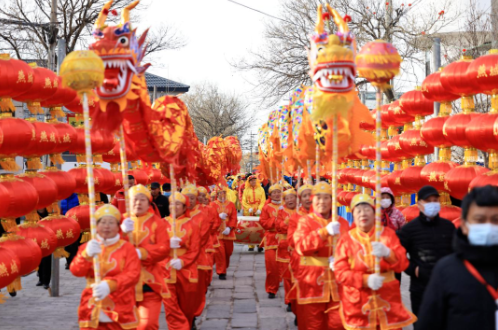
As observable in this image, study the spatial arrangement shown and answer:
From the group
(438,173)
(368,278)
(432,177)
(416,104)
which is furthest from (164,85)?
(368,278)

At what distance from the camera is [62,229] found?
30.2ft

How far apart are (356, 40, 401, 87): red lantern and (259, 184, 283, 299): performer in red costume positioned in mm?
5148

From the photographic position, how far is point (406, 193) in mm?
9859

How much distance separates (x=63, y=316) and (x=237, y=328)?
254 centimetres

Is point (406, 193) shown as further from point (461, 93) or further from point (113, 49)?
point (113, 49)

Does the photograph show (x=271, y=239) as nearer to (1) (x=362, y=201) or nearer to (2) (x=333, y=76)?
(1) (x=362, y=201)

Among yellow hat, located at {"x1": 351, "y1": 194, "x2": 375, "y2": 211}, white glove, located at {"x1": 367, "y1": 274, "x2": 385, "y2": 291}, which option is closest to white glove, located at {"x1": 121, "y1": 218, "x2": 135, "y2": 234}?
yellow hat, located at {"x1": 351, "y1": 194, "x2": 375, "y2": 211}

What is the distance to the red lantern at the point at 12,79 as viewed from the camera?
7344mm

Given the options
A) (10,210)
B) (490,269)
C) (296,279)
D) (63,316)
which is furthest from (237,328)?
(490,269)

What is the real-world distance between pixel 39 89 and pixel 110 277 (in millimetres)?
3918

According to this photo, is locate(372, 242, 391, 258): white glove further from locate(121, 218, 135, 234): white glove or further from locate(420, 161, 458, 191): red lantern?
locate(420, 161, 458, 191): red lantern

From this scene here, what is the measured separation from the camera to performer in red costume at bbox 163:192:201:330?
7211 mm

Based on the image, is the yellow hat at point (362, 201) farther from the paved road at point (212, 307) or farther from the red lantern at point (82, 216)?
the red lantern at point (82, 216)

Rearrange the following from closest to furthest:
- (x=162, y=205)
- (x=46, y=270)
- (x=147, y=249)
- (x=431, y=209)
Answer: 1. (x=431, y=209)
2. (x=147, y=249)
3. (x=162, y=205)
4. (x=46, y=270)
